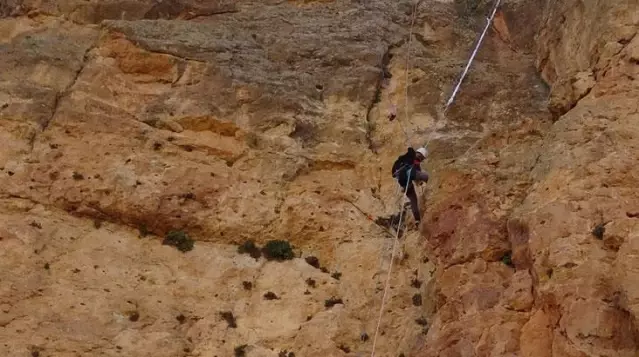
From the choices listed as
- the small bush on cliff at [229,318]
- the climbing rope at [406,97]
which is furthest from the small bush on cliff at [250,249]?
the climbing rope at [406,97]

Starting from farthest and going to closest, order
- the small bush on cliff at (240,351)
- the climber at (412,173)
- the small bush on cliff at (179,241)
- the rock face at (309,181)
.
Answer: the climber at (412,173) < the small bush on cliff at (179,241) < the small bush on cliff at (240,351) < the rock face at (309,181)

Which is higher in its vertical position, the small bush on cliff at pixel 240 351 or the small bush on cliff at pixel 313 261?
the small bush on cliff at pixel 313 261

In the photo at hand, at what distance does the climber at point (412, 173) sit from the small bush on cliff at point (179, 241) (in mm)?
5557

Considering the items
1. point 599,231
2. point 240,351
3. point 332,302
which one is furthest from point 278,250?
point 599,231

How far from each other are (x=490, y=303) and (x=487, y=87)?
1007 centimetres

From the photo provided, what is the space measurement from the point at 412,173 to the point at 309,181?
122 inches

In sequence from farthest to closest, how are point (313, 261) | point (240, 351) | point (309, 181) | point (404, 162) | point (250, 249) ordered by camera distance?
point (309, 181)
point (404, 162)
point (250, 249)
point (313, 261)
point (240, 351)

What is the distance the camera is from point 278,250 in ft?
68.7

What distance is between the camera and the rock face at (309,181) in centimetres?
1673

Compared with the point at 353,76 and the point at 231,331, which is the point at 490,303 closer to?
the point at 231,331

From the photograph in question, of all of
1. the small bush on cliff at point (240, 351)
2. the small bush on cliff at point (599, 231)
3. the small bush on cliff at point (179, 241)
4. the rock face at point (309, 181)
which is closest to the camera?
the small bush on cliff at point (599, 231)

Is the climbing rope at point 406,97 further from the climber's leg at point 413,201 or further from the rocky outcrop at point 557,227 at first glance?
the rocky outcrop at point 557,227

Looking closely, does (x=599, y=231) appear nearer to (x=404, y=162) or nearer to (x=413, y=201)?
(x=413, y=201)

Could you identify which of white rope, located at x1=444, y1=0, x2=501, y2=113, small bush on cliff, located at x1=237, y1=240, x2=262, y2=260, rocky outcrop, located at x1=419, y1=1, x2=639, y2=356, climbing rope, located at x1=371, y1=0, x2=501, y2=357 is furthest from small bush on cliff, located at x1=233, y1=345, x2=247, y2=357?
white rope, located at x1=444, y1=0, x2=501, y2=113
